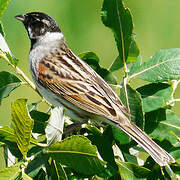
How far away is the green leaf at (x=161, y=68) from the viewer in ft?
6.98

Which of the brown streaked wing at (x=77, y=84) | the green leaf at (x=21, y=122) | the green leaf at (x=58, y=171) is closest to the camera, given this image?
the green leaf at (x=21, y=122)

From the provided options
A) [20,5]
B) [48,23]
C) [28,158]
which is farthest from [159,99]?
[20,5]

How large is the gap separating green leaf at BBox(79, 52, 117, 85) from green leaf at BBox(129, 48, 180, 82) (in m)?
0.08

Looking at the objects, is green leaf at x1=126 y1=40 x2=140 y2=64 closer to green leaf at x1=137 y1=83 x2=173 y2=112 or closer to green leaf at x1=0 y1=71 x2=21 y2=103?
green leaf at x1=137 y1=83 x2=173 y2=112

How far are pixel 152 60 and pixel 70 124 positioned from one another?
42 cm

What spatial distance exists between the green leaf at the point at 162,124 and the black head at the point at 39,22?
1045 millimetres

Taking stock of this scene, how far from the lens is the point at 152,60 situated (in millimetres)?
2219

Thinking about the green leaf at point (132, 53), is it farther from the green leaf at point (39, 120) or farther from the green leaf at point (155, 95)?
the green leaf at point (39, 120)

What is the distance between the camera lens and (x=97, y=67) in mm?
2254

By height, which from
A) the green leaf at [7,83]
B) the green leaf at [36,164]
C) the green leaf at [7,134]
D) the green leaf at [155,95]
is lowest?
the green leaf at [36,164]

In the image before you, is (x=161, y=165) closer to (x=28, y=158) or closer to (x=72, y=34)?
(x=28, y=158)

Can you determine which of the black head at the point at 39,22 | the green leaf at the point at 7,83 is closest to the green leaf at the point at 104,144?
the green leaf at the point at 7,83

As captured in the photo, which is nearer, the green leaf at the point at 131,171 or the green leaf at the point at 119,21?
the green leaf at the point at 131,171

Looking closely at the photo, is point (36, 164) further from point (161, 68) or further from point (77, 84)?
point (77, 84)
